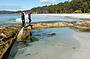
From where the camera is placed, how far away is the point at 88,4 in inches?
3907

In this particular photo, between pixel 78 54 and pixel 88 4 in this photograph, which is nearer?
pixel 78 54

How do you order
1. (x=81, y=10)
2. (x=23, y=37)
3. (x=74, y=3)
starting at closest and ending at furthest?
(x=23, y=37), (x=81, y=10), (x=74, y=3)

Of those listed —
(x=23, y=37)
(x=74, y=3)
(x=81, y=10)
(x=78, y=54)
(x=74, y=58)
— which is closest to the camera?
(x=74, y=58)

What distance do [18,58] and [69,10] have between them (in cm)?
12041

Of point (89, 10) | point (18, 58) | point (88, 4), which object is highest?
point (88, 4)

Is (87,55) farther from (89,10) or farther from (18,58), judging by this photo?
(89,10)

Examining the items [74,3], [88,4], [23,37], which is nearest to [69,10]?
[74,3]

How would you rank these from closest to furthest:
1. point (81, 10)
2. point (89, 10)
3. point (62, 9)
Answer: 1. point (89, 10)
2. point (81, 10)
3. point (62, 9)

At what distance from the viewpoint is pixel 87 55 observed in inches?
305

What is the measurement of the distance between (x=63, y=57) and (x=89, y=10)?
9652 cm

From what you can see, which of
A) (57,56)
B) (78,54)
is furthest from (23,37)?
(78,54)

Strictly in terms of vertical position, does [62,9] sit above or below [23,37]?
above

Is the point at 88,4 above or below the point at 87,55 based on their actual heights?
above

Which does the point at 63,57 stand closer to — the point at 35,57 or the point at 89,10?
the point at 35,57
